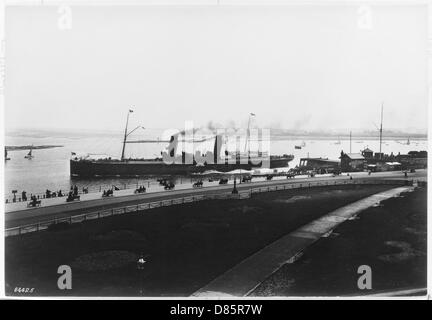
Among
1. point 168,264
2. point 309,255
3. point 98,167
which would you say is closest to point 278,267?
point 309,255

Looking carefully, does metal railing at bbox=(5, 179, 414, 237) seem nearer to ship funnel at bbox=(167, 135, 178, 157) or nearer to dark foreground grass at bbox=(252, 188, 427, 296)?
ship funnel at bbox=(167, 135, 178, 157)

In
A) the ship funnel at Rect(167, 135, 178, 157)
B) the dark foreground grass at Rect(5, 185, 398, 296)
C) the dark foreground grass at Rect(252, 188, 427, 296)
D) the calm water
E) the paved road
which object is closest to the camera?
the dark foreground grass at Rect(252, 188, 427, 296)

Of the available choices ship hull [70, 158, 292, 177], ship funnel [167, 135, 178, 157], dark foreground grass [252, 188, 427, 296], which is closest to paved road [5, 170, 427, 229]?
ship funnel [167, 135, 178, 157]

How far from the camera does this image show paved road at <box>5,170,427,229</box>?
1141 centimetres

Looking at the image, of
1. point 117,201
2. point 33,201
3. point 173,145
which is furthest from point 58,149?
point 173,145

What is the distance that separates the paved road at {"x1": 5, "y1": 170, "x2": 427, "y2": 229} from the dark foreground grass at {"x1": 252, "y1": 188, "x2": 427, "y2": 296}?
2.71 m

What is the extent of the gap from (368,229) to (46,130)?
10146 millimetres

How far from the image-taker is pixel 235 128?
39.0ft

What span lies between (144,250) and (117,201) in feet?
18.0

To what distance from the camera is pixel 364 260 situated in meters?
9.34

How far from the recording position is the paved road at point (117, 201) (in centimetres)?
1141

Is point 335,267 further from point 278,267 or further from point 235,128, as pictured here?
point 235,128

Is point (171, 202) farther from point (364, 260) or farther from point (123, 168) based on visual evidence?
point (123, 168)

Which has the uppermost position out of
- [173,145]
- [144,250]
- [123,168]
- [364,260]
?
[173,145]
